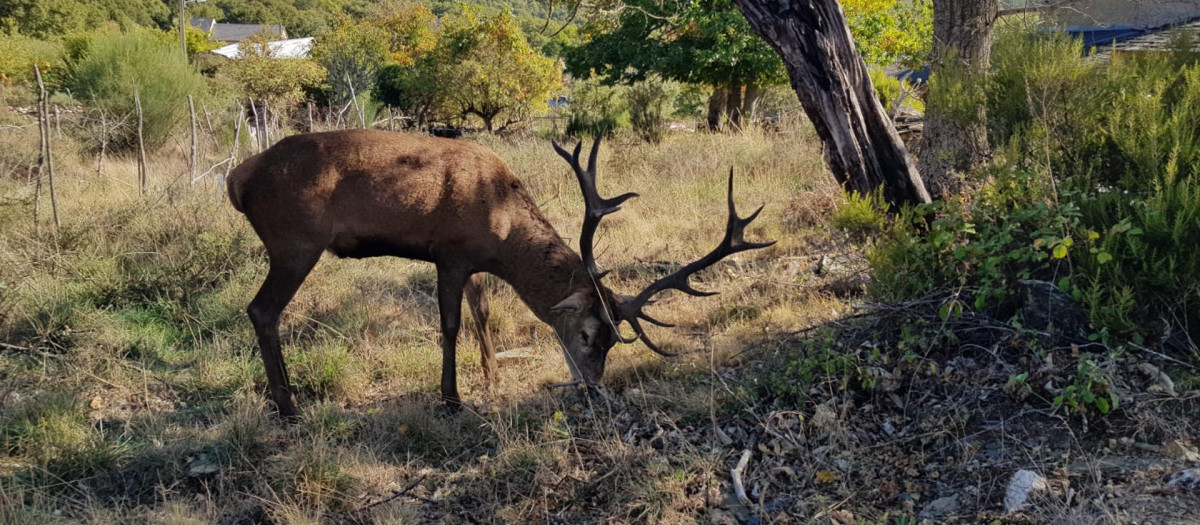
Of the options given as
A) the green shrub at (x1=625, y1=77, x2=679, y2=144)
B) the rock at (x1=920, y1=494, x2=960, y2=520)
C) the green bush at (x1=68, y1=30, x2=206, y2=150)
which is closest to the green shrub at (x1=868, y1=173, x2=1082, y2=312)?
the rock at (x1=920, y1=494, x2=960, y2=520)

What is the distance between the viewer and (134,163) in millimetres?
13367

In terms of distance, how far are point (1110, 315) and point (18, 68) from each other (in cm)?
2977

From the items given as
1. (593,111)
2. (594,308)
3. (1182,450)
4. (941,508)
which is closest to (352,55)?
(593,111)

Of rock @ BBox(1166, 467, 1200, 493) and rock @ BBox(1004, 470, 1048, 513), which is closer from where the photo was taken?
rock @ BBox(1166, 467, 1200, 493)

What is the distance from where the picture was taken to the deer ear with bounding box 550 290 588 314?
5230mm

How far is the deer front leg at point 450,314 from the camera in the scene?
5.47 meters

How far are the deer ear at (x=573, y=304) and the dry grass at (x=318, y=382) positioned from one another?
2.01 feet

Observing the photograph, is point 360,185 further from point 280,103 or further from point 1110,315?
point 280,103

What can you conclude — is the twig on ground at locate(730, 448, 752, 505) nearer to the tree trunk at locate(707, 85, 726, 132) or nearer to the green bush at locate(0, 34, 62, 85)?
the tree trunk at locate(707, 85, 726, 132)

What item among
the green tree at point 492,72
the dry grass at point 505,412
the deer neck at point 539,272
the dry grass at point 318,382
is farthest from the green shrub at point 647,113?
the deer neck at point 539,272

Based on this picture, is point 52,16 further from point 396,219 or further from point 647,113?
point 396,219

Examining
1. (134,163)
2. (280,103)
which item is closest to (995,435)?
(134,163)

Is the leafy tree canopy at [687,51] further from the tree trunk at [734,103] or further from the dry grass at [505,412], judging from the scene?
the dry grass at [505,412]

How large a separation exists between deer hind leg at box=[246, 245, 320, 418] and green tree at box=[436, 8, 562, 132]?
56.3 ft
